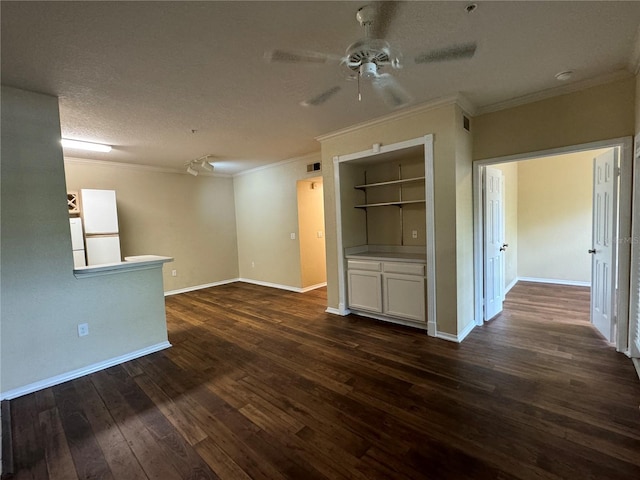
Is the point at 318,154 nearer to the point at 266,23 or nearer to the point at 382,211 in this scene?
the point at 382,211

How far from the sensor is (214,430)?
1.99m

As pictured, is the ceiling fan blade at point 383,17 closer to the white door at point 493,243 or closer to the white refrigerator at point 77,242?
the white door at point 493,243

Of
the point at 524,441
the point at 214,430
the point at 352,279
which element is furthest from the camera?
the point at 352,279

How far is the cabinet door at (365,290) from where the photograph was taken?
12.8 feet

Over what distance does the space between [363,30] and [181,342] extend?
3635mm

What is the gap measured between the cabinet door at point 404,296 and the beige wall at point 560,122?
1.73m

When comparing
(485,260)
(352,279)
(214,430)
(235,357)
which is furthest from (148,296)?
(485,260)

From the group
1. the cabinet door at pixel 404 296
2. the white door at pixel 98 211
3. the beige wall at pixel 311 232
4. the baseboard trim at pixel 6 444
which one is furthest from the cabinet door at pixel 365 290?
the white door at pixel 98 211

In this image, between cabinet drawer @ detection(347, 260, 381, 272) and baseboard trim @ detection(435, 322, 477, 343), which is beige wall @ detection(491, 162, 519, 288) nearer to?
baseboard trim @ detection(435, 322, 477, 343)

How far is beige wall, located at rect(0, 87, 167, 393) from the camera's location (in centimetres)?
244

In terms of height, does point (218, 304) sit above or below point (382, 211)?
below

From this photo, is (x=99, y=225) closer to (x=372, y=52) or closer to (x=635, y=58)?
(x=372, y=52)

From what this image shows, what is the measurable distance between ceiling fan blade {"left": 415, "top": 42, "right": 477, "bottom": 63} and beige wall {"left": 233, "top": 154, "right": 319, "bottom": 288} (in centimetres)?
360

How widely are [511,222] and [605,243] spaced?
2.76 metres
